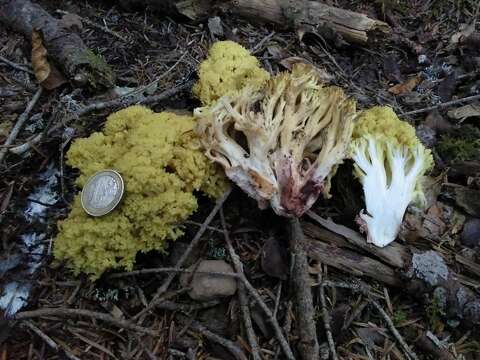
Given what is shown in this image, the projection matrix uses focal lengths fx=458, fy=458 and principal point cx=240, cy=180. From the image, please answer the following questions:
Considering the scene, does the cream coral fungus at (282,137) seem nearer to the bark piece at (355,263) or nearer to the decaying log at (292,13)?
the bark piece at (355,263)

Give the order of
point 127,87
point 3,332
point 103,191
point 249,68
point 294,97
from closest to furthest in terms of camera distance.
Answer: point 3,332 → point 103,191 → point 294,97 → point 249,68 → point 127,87

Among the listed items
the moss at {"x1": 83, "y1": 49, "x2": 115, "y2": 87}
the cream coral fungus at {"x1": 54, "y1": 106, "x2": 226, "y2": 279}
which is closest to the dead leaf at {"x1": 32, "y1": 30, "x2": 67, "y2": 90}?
the moss at {"x1": 83, "y1": 49, "x2": 115, "y2": 87}

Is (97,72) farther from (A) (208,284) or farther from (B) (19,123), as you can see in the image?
(A) (208,284)

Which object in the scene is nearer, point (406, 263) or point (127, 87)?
point (406, 263)

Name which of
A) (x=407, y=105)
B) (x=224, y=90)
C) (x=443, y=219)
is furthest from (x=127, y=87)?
(x=443, y=219)

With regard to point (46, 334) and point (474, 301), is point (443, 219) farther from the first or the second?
point (46, 334)

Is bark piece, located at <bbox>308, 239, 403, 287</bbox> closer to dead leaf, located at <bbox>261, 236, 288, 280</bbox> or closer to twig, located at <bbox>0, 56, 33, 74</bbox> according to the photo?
dead leaf, located at <bbox>261, 236, 288, 280</bbox>
